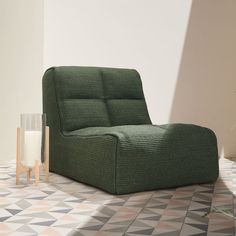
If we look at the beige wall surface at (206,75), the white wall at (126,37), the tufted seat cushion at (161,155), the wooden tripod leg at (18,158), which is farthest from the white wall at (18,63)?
the beige wall surface at (206,75)

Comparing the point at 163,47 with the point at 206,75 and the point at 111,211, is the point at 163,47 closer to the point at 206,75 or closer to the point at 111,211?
the point at 206,75

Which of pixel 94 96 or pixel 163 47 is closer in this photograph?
pixel 94 96

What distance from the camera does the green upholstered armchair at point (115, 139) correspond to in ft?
9.37

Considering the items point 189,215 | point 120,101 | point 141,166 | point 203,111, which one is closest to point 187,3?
point 203,111

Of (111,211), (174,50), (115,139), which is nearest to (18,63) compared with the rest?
(174,50)

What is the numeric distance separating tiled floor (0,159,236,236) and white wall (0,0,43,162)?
101 cm

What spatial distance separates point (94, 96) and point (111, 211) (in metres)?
1.36

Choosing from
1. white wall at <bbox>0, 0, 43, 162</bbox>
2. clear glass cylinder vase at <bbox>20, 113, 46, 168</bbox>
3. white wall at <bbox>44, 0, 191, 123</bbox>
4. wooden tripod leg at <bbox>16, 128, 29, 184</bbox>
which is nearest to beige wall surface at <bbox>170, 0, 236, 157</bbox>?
white wall at <bbox>44, 0, 191, 123</bbox>

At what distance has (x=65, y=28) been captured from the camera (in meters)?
4.80

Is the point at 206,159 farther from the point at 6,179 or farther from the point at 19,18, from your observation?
the point at 19,18

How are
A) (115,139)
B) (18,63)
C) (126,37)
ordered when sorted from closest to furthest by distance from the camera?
(115,139) → (18,63) → (126,37)

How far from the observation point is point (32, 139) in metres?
3.09

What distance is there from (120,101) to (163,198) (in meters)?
1.13

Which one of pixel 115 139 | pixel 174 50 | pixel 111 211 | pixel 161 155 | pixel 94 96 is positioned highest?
pixel 174 50
